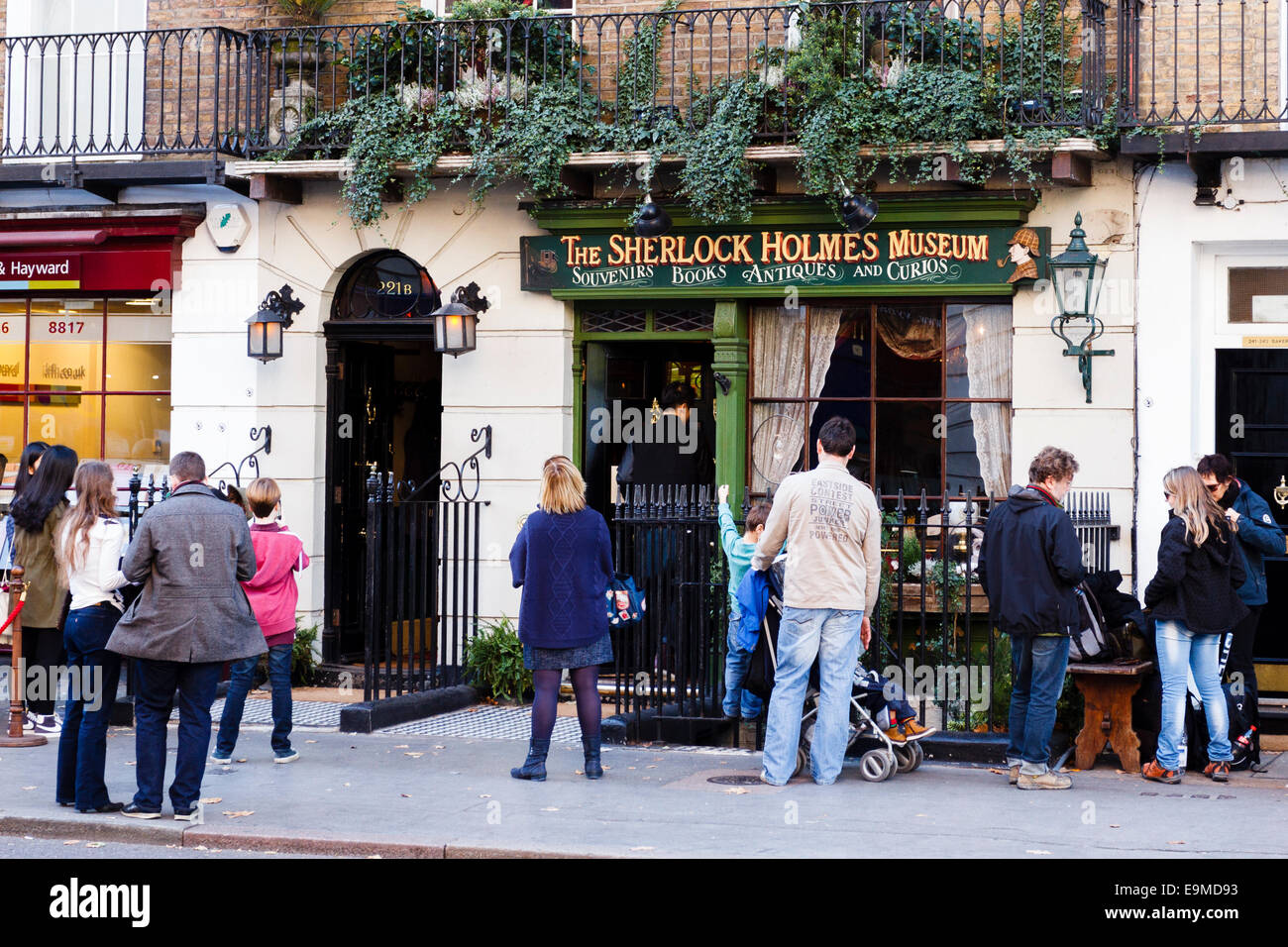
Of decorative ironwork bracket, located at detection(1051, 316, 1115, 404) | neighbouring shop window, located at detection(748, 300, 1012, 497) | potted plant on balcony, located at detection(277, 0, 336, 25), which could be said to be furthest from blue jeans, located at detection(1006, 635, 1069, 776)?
potted plant on balcony, located at detection(277, 0, 336, 25)

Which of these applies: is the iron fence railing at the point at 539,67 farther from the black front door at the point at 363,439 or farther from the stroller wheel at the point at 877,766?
the stroller wheel at the point at 877,766

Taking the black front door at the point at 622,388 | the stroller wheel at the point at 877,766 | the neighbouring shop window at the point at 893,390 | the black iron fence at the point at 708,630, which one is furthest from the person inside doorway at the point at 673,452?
the stroller wheel at the point at 877,766

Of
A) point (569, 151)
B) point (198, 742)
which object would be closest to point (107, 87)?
point (569, 151)

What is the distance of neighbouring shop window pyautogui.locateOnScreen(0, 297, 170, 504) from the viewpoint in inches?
549

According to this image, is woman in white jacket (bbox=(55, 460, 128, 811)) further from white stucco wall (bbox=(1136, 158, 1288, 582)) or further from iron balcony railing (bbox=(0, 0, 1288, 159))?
white stucco wall (bbox=(1136, 158, 1288, 582))

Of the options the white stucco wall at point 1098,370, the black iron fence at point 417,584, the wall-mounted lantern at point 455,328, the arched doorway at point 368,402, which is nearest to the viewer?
the black iron fence at point 417,584

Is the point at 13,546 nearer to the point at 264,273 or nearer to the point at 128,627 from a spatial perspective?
the point at 128,627

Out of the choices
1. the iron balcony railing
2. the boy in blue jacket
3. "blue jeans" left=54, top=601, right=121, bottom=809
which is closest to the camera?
"blue jeans" left=54, top=601, right=121, bottom=809

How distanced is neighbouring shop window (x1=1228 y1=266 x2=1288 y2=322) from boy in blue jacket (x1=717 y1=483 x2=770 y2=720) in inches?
174

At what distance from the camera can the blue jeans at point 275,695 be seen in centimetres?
945

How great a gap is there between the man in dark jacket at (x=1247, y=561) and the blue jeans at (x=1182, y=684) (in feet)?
1.19

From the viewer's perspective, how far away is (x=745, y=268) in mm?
12398

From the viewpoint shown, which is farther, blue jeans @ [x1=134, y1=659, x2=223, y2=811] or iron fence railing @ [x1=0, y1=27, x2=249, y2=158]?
iron fence railing @ [x1=0, y1=27, x2=249, y2=158]

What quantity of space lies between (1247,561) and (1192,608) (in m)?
0.81
